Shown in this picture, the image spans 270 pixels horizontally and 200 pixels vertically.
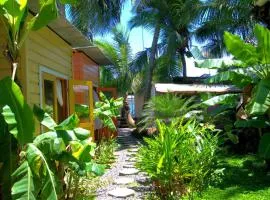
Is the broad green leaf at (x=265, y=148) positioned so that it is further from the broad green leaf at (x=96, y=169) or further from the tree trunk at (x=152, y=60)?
the tree trunk at (x=152, y=60)

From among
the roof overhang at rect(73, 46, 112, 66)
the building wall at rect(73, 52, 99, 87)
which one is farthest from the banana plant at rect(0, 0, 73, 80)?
the building wall at rect(73, 52, 99, 87)

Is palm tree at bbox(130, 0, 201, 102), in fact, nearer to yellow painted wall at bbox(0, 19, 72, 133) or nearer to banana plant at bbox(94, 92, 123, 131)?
banana plant at bbox(94, 92, 123, 131)

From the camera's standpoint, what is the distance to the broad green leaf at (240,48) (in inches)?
320

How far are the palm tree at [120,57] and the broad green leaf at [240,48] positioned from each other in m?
16.7

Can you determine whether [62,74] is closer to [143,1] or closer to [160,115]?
[160,115]

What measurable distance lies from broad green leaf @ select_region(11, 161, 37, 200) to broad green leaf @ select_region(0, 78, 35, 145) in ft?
1.02

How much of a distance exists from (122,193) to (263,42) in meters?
4.16

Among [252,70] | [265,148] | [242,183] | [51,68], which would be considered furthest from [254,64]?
[51,68]

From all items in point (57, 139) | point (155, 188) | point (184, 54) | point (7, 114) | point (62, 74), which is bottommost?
point (155, 188)

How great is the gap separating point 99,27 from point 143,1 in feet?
10.1

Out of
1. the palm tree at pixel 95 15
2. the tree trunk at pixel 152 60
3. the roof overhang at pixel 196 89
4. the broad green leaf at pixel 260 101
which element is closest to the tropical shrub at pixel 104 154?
the broad green leaf at pixel 260 101

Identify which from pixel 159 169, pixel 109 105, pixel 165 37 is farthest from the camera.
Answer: pixel 165 37

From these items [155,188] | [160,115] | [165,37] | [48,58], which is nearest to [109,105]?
[160,115]

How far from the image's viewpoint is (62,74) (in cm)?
1009
